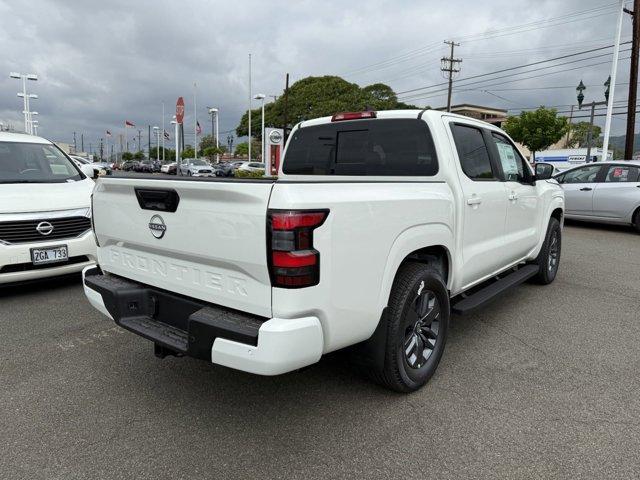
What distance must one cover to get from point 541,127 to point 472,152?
115 ft

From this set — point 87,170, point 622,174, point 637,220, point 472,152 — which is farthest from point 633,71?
point 87,170

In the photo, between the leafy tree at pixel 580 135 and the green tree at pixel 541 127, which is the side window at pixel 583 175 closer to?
the green tree at pixel 541 127

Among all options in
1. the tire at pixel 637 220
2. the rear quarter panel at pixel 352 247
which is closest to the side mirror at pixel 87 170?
the rear quarter panel at pixel 352 247

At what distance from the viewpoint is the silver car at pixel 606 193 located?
34.0 feet

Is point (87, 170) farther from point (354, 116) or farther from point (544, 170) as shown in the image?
point (544, 170)

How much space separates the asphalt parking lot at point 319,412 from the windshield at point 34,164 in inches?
89.7

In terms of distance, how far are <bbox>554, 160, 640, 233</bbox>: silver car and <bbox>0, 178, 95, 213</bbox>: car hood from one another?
10365mm

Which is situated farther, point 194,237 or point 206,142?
point 206,142

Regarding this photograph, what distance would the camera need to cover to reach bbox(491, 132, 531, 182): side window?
4.43m

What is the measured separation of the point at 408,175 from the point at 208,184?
1.75 m

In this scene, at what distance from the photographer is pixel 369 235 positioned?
2.48 meters

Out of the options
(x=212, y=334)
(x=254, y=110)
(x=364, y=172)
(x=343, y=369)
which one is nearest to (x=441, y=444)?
(x=343, y=369)

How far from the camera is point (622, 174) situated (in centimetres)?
1058

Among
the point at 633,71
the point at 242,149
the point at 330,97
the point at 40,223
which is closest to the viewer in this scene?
the point at 40,223
